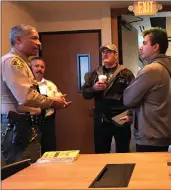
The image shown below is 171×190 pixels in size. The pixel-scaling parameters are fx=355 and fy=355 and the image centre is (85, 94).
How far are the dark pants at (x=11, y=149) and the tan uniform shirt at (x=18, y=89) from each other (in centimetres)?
12

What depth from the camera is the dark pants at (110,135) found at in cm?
336

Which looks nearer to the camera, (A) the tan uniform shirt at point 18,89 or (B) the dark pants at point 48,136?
(A) the tan uniform shirt at point 18,89

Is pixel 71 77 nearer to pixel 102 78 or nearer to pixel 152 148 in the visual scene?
pixel 102 78

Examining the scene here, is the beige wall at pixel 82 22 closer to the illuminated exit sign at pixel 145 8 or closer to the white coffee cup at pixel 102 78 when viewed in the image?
the illuminated exit sign at pixel 145 8

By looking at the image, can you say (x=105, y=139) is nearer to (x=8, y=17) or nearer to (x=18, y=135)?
(x=18, y=135)

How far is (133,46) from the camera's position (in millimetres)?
6340

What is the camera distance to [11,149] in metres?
2.20

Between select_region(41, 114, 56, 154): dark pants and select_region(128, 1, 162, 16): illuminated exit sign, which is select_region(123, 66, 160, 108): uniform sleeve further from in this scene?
select_region(128, 1, 162, 16): illuminated exit sign

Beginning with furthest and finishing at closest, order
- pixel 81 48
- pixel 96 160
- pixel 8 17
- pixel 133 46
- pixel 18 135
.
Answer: pixel 133 46
pixel 81 48
pixel 8 17
pixel 18 135
pixel 96 160

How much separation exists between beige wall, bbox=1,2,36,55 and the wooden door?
0.64 metres

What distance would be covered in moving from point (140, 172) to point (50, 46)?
158 inches

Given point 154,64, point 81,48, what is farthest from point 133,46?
point 154,64

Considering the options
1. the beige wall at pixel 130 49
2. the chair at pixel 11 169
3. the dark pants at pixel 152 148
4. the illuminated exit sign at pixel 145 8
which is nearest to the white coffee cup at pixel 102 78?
the dark pants at pixel 152 148

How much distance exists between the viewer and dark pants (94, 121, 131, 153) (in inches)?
132
